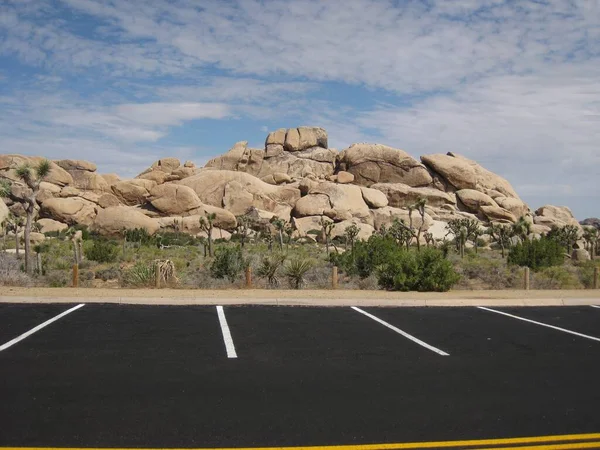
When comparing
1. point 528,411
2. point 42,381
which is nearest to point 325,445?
point 528,411

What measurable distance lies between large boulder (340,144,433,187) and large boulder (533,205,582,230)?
1536 cm

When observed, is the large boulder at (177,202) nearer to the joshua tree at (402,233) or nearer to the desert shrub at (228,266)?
the joshua tree at (402,233)

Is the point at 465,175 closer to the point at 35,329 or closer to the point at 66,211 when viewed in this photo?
the point at 66,211

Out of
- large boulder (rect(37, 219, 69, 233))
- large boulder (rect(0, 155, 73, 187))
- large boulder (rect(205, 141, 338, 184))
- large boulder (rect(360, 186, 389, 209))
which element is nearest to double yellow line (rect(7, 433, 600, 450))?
large boulder (rect(37, 219, 69, 233))

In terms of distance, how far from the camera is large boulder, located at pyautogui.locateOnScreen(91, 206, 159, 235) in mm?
61031

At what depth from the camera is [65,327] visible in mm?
11016

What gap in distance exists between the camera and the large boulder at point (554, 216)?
8010 centimetres

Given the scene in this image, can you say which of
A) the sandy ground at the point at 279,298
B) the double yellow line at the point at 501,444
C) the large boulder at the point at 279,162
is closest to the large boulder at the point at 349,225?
the large boulder at the point at 279,162

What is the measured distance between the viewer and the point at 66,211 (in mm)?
66812

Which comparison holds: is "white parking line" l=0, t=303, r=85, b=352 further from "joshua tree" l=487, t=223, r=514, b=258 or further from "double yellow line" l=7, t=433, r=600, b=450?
"joshua tree" l=487, t=223, r=514, b=258

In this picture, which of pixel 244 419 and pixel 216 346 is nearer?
pixel 244 419

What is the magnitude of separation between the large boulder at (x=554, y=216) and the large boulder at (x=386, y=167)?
1536 cm

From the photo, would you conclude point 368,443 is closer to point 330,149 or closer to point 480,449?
point 480,449

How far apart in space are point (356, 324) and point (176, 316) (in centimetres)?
372
